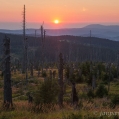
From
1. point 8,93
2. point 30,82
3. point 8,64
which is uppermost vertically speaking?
point 8,64

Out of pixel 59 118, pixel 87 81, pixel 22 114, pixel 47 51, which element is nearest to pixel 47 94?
pixel 22 114

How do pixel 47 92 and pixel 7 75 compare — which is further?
pixel 7 75

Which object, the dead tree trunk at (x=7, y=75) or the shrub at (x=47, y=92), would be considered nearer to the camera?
the shrub at (x=47, y=92)

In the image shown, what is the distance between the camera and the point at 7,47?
19.7 meters

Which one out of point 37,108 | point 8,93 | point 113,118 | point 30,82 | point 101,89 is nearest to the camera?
point 113,118

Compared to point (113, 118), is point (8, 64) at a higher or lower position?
higher

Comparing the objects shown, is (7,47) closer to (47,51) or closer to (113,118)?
(113,118)

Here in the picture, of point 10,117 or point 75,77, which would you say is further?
point 75,77

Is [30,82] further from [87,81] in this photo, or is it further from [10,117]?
[10,117]

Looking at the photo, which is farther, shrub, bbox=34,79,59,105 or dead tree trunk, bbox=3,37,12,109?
dead tree trunk, bbox=3,37,12,109

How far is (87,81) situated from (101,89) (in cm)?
1439

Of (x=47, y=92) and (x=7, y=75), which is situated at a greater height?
(x=7, y=75)

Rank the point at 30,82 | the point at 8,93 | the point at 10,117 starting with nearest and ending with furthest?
the point at 10,117, the point at 8,93, the point at 30,82

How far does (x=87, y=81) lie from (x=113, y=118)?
148 feet
